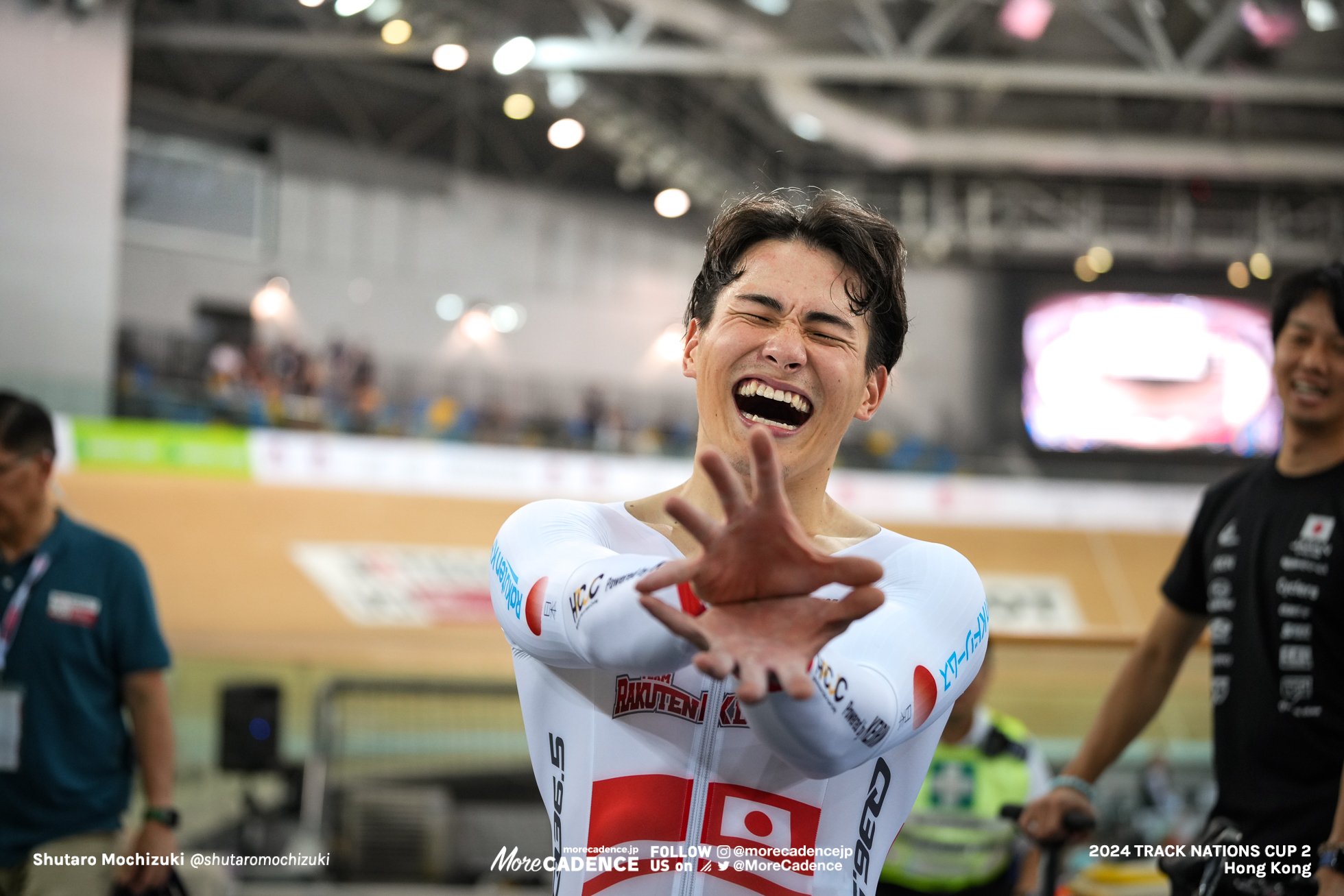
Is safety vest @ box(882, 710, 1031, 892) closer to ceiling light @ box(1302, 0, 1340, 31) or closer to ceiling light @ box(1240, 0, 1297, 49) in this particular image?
ceiling light @ box(1302, 0, 1340, 31)

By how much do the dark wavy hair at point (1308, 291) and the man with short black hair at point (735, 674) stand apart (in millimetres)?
1149

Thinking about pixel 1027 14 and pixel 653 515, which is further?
pixel 1027 14

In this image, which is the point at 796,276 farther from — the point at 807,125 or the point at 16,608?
the point at 807,125

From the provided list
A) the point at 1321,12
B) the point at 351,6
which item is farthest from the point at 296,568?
the point at 1321,12

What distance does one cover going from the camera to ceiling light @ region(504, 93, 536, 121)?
57.5ft

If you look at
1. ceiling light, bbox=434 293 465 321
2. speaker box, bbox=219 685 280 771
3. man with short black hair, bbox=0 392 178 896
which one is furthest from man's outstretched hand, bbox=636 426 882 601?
ceiling light, bbox=434 293 465 321

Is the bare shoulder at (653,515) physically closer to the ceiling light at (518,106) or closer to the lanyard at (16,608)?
the lanyard at (16,608)

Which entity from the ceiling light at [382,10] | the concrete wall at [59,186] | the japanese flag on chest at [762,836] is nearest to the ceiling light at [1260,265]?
the ceiling light at [382,10]

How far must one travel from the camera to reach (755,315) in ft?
5.01

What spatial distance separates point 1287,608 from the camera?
2.22 metres

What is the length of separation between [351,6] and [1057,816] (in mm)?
12303

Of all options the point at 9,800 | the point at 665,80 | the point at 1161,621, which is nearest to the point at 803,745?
the point at 1161,621

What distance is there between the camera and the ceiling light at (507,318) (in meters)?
19.7

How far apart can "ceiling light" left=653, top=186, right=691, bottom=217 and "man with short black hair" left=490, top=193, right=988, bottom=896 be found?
59.6ft
